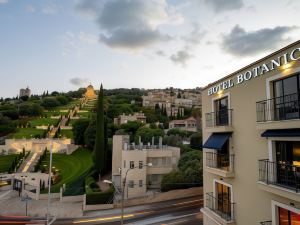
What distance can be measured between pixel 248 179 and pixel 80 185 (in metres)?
39.3

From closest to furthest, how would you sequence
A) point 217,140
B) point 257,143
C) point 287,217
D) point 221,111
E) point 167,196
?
1. point 287,217
2. point 257,143
3. point 217,140
4. point 221,111
5. point 167,196

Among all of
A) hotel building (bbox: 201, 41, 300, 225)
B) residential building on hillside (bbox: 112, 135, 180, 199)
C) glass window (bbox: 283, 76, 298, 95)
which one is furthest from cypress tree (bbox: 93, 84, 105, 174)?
glass window (bbox: 283, 76, 298, 95)

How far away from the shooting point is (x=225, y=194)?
56.2 ft

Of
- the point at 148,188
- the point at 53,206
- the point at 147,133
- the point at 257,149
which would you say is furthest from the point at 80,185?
the point at 257,149

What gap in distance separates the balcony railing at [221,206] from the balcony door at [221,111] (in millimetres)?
5251

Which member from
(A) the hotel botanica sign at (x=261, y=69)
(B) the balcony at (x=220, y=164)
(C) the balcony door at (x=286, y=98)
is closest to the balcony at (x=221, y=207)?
(B) the balcony at (x=220, y=164)

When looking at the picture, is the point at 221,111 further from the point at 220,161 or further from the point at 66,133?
the point at 66,133

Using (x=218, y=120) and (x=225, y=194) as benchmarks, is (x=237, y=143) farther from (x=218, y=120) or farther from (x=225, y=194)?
(x=225, y=194)

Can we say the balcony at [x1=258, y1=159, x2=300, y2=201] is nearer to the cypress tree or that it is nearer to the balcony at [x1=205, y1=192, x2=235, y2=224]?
the balcony at [x1=205, y1=192, x2=235, y2=224]

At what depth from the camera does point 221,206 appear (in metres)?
17.6

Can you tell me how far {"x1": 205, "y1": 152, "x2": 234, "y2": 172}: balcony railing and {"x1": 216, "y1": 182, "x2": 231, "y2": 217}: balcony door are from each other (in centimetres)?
141

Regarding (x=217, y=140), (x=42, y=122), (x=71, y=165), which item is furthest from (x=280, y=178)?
(x=42, y=122)

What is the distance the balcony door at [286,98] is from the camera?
11117 millimetres

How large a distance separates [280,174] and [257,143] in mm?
2054
